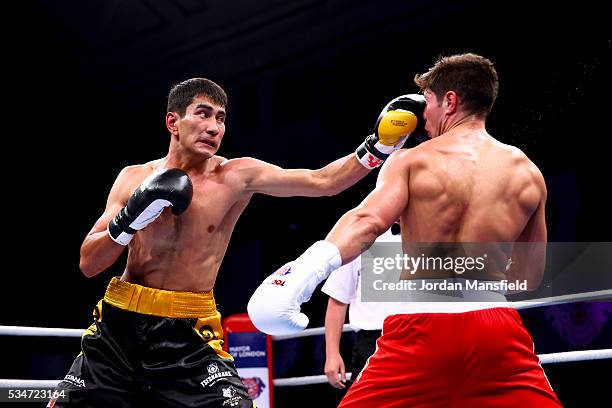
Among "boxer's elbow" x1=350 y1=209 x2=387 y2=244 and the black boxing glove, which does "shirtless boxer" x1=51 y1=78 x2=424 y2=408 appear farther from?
"boxer's elbow" x1=350 y1=209 x2=387 y2=244

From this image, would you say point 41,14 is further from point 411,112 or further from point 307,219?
point 411,112

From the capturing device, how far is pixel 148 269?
7.89 ft

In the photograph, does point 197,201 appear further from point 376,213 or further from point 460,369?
point 460,369

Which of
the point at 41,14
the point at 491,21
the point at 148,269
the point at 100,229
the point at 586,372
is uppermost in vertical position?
the point at 41,14

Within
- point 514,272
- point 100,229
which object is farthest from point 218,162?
point 514,272

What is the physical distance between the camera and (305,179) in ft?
8.34

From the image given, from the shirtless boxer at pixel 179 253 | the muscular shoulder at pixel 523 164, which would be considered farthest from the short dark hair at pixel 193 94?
the muscular shoulder at pixel 523 164

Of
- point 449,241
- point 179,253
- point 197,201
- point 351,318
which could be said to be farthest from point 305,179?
point 449,241

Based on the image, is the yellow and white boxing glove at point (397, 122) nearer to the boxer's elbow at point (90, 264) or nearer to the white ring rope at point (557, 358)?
the white ring rope at point (557, 358)

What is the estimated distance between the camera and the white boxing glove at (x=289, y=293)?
140cm

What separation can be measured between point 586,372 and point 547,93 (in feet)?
6.89

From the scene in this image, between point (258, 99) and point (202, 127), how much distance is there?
3976 millimetres

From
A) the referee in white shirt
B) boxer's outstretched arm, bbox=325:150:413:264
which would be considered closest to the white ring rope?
the referee in white shirt

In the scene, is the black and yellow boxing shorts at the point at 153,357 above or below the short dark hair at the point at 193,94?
below
